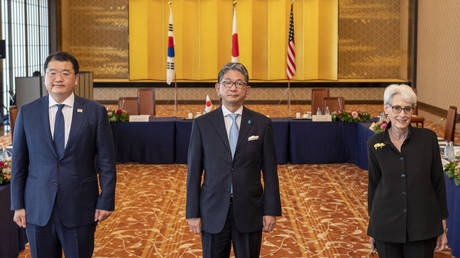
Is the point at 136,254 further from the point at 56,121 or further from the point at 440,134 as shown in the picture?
the point at 440,134

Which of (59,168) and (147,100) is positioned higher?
(147,100)

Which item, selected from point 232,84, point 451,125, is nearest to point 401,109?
point 232,84

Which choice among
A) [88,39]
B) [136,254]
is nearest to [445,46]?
[88,39]

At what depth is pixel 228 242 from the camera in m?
3.31

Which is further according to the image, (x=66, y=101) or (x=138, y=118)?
(x=138, y=118)

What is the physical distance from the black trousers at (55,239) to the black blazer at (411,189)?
5.08ft

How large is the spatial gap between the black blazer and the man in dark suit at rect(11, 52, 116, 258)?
56.5 inches

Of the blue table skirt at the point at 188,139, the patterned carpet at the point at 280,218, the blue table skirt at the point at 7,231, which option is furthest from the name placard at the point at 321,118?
the blue table skirt at the point at 7,231

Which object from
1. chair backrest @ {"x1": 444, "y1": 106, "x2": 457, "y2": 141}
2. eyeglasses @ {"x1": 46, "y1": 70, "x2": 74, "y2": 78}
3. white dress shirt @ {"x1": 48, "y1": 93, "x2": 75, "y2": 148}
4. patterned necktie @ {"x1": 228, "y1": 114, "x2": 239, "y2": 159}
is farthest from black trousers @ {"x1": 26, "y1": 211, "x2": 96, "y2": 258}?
chair backrest @ {"x1": 444, "y1": 106, "x2": 457, "y2": 141}

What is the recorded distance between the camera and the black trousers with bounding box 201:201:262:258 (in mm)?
3264

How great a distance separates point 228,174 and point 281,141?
7092mm

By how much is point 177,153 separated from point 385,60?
435 inches

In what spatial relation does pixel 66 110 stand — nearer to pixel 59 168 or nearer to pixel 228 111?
pixel 59 168

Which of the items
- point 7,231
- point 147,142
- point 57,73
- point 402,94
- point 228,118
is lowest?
point 7,231
